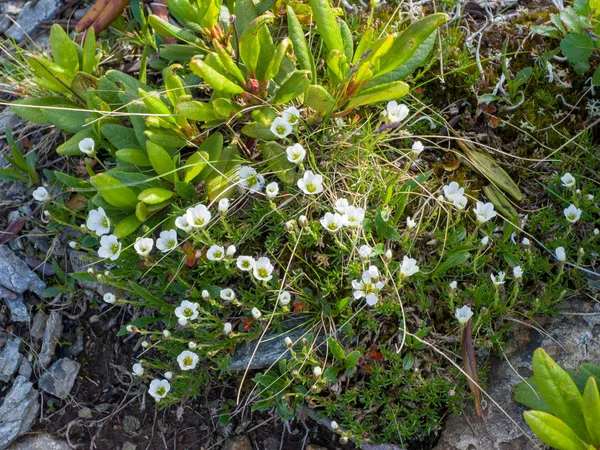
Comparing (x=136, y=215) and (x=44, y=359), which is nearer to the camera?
(x=136, y=215)

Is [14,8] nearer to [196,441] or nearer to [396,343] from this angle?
[196,441]

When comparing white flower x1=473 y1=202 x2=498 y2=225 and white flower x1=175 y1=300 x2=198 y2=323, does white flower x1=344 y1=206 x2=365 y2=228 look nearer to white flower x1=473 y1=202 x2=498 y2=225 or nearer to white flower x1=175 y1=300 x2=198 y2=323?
white flower x1=473 y1=202 x2=498 y2=225

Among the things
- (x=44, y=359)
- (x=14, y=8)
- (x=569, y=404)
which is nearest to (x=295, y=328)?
(x=569, y=404)

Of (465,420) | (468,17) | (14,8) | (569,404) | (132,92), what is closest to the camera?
(569,404)

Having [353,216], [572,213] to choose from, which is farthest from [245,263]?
[572,213]

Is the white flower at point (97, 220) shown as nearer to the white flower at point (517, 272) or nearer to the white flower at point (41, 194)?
the white flower at point (41, 194)

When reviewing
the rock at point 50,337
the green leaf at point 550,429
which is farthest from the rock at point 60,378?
the green leaf at point 550,429

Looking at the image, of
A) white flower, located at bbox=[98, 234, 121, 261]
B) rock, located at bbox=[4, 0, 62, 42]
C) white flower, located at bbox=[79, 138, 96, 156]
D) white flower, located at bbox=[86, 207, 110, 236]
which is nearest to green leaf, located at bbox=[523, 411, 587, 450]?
white flower, located at bbox=[98, 234, 121, 261]
